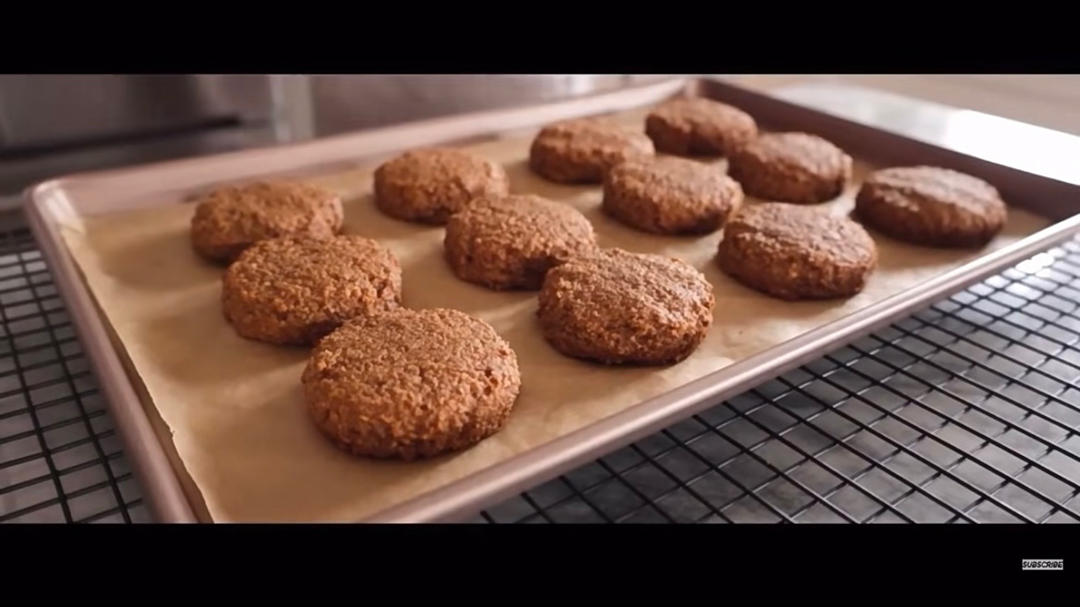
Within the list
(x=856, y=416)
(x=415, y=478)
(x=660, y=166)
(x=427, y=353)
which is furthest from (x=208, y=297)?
(x=856, y=416)

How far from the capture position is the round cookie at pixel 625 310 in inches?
47.9

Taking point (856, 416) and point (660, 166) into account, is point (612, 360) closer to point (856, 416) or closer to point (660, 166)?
point (856, 416)

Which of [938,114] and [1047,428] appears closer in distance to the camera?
[1047,428]

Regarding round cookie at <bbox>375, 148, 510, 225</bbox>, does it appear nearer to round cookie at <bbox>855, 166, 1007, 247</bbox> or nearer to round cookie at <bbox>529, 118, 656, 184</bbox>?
round cookie at <bbox>529, 118, 656, 184</bbox>

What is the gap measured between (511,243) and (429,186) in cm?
31

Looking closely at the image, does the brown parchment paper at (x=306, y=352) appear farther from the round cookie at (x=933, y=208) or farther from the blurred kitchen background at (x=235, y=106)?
the blurred kitchen background at (x=235, y=106)

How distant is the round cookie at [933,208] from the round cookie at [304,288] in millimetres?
991

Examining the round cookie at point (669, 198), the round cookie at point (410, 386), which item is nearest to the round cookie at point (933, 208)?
the round cookie at point (669, 198)

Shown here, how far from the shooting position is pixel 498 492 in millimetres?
894

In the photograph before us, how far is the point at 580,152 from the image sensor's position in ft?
6.07

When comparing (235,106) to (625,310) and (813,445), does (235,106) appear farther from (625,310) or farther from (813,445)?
(813,445)

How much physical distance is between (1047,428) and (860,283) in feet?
1.30

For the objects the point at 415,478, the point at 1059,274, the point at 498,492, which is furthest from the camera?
the point at 1059,274

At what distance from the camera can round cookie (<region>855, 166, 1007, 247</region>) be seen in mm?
1576
